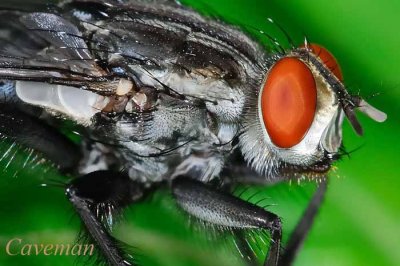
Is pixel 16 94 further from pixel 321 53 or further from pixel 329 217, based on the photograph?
pixel 329 217

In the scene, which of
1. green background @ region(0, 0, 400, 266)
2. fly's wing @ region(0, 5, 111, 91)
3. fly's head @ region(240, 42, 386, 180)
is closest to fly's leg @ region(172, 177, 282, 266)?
green background @ region(0, 0, 400, 266)

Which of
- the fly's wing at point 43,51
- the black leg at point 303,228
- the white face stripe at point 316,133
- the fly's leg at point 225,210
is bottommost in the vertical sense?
the black leg at point 303,228

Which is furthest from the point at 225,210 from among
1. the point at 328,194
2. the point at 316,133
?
the point at 328,194

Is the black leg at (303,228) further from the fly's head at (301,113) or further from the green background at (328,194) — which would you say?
the fly's head at (301,113)

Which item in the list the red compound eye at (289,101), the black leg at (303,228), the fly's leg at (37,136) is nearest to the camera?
the red compound eye at (289,101)

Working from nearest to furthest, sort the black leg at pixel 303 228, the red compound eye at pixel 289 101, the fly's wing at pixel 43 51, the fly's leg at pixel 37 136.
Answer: the red compound eye at pixel 289 101 → the fly's wing at pixel 43 51 → the fly's leg at pixel 37 136 → the black leg at pixel 303 228

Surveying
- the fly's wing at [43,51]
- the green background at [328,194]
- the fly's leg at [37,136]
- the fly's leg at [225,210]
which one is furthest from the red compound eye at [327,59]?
the fly's leg at [37,136]

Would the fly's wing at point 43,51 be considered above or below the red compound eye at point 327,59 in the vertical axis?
below

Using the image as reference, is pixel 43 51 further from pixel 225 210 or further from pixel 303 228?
pixel 303 228
